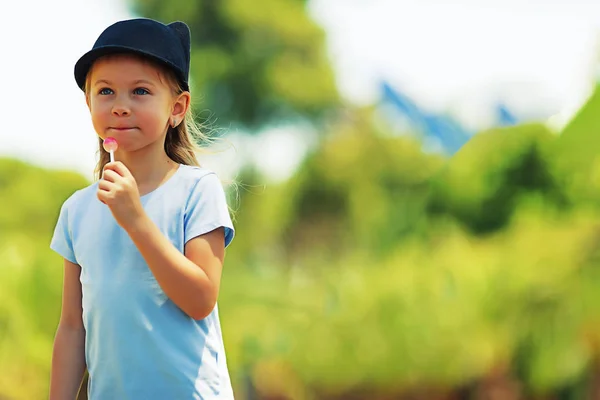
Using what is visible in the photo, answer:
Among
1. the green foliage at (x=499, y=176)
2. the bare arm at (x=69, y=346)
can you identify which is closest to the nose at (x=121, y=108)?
the bare arm at (x=69, y=346)

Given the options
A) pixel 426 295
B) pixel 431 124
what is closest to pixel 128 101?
pixel 426 295

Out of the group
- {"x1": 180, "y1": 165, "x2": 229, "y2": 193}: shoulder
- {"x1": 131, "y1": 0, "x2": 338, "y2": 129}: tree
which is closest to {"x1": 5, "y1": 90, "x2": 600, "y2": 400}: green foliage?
{"x1": 131, "y1": 0, "x2": 338, "y2": 129}: tree

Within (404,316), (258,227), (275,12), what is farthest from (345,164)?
(404,316)

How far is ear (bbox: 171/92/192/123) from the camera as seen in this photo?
1.24 meters

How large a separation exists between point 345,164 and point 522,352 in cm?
410

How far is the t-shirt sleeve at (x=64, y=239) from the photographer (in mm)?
1236

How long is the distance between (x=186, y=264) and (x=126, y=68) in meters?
0.26

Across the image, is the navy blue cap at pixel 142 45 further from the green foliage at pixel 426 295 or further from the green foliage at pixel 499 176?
the green foliage at pixel 499 176

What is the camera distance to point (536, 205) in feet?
25.8

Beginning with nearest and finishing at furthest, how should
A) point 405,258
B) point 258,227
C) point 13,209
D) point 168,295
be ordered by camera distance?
point 168,295, point 405,258, point 258,227, point 13,209

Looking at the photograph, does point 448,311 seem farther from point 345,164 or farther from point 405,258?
point 345,164

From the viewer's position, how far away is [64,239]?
4.07 ft

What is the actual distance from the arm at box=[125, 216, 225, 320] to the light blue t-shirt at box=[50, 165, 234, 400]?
2 centimetres

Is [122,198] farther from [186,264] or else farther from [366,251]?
[366,251]
